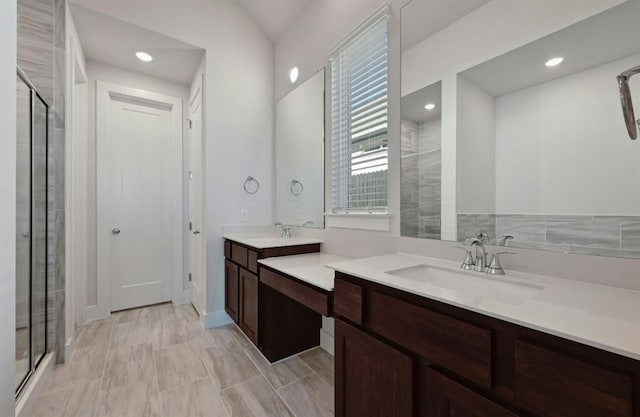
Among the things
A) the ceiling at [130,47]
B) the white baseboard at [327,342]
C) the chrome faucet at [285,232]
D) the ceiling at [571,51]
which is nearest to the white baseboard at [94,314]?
the chrome faucet at [285,232]

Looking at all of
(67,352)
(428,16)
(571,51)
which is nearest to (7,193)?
(67,352)

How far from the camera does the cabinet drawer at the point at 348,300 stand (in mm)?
1144

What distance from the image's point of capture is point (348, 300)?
1198 millimetres

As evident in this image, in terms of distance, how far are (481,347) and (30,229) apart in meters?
2.55

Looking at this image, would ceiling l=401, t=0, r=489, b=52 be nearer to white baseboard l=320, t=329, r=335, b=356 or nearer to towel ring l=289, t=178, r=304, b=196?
towel ring l=289, t=178, r=304, b=196

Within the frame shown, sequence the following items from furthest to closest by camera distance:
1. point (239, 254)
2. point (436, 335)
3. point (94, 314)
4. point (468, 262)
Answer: point (94, 314) → point (239, 254) → point (468, 262) → point (436, 335)

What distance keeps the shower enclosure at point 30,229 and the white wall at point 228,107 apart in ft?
3.59

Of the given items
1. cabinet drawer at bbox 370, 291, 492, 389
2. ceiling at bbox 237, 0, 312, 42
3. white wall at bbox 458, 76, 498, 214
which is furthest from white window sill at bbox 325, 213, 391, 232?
ceiling at bbox 237, 0, 312, 42

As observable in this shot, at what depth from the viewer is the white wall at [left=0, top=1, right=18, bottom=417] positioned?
962mm

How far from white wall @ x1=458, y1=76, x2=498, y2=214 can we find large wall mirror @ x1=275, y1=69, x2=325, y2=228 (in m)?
1.15

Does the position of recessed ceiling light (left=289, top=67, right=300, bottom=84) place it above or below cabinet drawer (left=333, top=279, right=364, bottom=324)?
above

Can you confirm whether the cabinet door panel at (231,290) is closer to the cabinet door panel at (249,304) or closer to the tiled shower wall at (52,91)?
→ the cabinet door panel at (249,304)

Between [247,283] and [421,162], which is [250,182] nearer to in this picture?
[247,283]

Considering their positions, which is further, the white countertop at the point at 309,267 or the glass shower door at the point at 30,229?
the glass shower door at the point at 30,229
